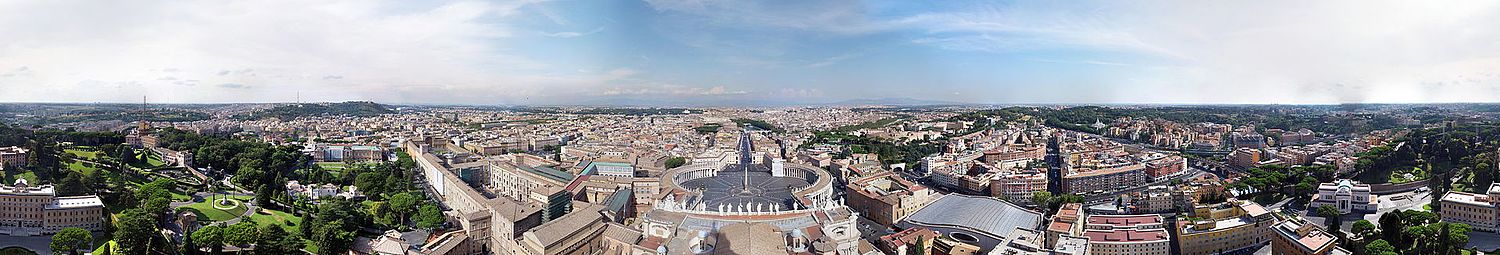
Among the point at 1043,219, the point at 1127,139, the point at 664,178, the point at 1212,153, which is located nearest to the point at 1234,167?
the point at 1212,153

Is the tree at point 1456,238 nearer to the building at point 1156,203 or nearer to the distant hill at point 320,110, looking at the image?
the building at point 1156,203

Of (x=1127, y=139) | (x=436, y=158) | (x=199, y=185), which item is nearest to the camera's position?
(x=199, y=185)

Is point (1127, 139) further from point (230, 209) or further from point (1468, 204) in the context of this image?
point (230, 209)

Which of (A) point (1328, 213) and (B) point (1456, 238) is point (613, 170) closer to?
(A) point (1328, 213)

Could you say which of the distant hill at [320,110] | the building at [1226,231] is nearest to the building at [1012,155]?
the building at [1226,231]

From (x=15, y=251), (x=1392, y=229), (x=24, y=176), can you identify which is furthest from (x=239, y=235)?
(x=1392, y=229)

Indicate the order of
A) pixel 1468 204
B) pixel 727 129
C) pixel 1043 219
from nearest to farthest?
pixel 1468 204
pixel 1043 219
pixel 727 129
